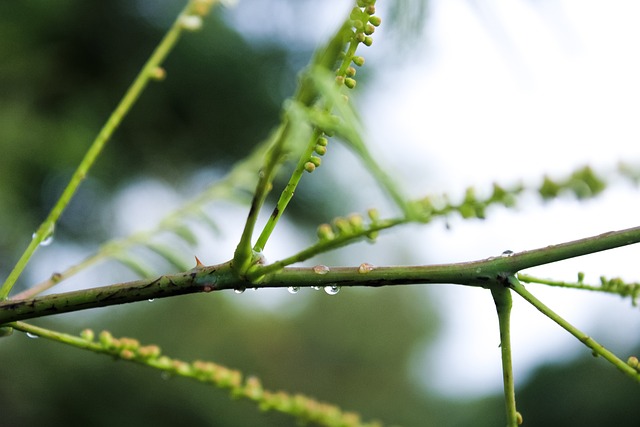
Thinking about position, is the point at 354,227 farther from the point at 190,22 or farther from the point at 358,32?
the point at 190,22

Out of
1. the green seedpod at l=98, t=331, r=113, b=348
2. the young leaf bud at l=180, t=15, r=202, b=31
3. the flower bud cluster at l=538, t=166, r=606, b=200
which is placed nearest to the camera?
the flower bud cluster at l=538, t=166, r=606, b=200

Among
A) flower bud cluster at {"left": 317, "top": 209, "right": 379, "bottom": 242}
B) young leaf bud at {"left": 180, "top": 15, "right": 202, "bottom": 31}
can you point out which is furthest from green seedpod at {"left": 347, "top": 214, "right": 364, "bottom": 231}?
young leaf bud at {"left": 180, "top": 15, "right": 202, "bottom": 31}

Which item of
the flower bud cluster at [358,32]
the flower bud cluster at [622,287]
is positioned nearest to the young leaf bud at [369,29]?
the flower bud cluster at [358,32]

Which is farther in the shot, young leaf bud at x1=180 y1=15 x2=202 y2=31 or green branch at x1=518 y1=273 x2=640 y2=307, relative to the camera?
young leaf bud at x1=180 y1=15 x2=202 y2=31

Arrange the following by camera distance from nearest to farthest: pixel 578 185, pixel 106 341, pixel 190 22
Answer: pixel 578 185
pixel 106 341
pixel 190 22

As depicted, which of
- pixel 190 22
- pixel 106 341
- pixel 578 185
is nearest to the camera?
pixel 578 185

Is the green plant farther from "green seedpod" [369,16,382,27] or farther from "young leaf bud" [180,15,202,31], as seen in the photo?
"young leaf bud" [180,15,202,31]

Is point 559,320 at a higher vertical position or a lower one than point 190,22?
lower

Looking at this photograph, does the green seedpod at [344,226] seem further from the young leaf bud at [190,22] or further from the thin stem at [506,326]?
the young leaf bud at [190,22]

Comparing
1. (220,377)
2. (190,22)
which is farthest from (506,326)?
(190,22)
